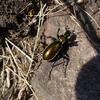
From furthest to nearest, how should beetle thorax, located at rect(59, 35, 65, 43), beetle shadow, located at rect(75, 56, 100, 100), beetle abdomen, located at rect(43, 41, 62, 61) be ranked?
beetle thorax, located at rect(59, 35, 65, 43) → beetle abdomen, located at rect(43, 41, 62, 61) → beetle shadow, located at rect(75, 56, 100, 100)

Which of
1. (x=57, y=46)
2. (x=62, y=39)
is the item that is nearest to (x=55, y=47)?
(x=57, y=46)

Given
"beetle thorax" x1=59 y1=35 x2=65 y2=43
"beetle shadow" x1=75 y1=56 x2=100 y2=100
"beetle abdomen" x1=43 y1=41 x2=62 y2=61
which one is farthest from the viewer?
"beetle thorax" x1=59 y1=35 x2=65 y2=43

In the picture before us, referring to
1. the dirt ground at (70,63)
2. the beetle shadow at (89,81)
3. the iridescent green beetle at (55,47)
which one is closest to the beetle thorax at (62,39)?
the iridescent green beetle at (55,47)

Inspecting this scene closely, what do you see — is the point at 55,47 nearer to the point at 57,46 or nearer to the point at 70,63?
the point at 57,46

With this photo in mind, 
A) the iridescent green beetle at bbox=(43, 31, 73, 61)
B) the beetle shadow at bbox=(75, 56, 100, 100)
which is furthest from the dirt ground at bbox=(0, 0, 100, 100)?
the iridescent green beetle at bbox=(43, 31, 73, 61)

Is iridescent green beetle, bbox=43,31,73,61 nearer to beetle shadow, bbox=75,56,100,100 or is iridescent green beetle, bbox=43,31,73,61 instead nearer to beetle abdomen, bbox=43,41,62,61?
beetle abdomen, bbox=43,41,62,61

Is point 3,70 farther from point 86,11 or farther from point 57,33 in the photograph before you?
point 86,11

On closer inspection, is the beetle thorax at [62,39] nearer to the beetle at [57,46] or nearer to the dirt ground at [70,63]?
the beetle at [57,46]
